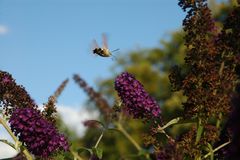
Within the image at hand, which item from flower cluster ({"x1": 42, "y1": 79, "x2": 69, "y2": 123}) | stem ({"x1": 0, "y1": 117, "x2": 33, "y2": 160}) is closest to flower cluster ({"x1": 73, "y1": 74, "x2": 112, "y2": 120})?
flower cluster ({"x1": 42, "y1": 79, "x2": 69, "y2": 123})

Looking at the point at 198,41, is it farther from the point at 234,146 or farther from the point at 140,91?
the point at 234,146

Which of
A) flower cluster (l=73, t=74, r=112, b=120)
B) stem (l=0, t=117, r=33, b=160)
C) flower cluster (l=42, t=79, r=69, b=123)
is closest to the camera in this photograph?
flower cluster (l=73, t=74, r=112, b=120)

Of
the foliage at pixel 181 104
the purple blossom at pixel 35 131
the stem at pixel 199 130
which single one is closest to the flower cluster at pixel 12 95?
the foliage at pixel 181 104

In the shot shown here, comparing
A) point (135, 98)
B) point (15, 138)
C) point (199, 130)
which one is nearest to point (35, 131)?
point (15, 138)

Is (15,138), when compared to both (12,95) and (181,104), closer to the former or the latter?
A: (12,95)

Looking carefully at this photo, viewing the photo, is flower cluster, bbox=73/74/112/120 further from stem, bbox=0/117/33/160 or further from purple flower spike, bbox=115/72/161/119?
stem, bbox=0/117/33/160

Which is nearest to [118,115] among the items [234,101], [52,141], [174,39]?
[52,141]
